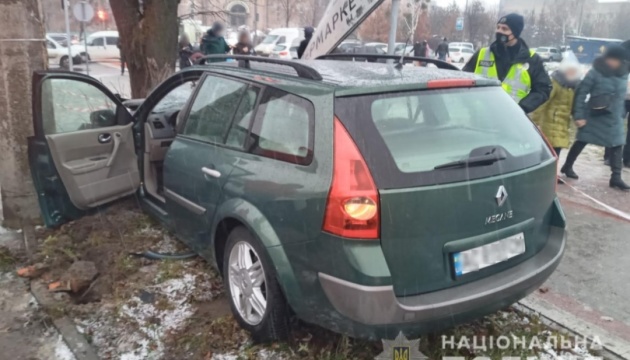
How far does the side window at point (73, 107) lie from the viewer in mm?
4039

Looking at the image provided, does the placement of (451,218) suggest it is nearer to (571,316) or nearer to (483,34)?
(571,316)

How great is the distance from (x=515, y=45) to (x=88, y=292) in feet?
15.0

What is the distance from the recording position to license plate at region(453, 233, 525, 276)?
2.46 metres

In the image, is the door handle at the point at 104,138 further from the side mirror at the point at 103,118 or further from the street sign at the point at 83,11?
the street sign at the point at 83,11

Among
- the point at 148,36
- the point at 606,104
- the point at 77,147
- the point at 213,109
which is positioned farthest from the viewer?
the point at 148,36

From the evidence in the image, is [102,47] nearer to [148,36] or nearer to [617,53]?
[148,36]

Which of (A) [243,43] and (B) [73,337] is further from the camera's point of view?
(A) [243,43]

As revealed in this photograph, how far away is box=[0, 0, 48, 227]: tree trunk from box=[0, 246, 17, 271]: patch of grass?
0.51 meters

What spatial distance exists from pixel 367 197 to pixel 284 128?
711 millimetres

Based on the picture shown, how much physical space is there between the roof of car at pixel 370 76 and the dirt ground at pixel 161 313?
137cm

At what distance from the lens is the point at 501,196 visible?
8.28 feet

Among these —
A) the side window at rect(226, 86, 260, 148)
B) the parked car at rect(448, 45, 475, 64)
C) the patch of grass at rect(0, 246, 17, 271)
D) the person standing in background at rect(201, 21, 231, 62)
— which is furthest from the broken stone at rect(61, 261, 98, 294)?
the parked car at rect(448, 45, 475, 64)

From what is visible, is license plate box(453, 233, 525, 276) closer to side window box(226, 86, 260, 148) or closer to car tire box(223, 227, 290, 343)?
car tire box(223, 227, 290, 343)

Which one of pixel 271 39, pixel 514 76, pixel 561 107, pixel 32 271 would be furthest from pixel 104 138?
pixel 271 39
